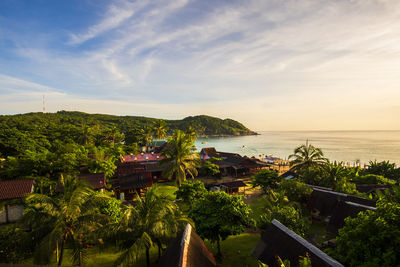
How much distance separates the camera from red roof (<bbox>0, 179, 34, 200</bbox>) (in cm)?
1739

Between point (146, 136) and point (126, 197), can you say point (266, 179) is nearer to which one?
point (126, 197)

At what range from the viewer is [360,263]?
707 centimetres

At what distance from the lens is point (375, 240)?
697 centimetres

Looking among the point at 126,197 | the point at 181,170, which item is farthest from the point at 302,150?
the point at 126,197

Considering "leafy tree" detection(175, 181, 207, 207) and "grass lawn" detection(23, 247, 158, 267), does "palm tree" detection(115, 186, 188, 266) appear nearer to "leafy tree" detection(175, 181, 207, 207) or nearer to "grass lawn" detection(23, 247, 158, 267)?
"grass lawn" detection(23, 247, 158, 267)

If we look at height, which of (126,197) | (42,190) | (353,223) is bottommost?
(126,197)

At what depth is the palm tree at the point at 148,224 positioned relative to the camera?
29.9 feet

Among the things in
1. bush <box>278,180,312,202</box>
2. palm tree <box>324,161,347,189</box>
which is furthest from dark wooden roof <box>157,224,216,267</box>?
palm tree <box>324,161,347,189</box>

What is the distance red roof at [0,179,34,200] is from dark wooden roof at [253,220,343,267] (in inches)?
806

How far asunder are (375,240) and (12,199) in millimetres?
26064

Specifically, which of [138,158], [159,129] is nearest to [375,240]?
[138,158]

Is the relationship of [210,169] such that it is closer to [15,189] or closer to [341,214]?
[341,214]

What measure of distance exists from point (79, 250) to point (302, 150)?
95.6 ft

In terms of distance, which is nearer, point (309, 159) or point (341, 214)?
point (341, 214)
